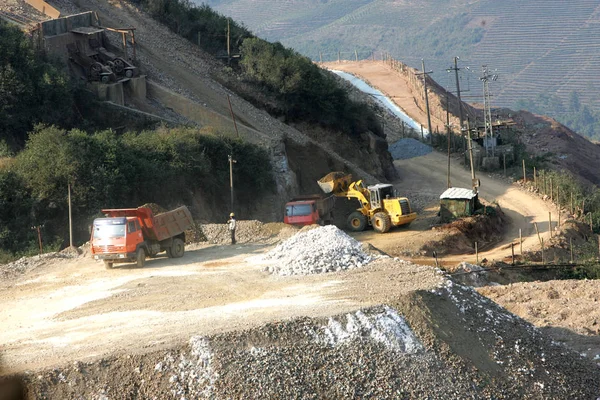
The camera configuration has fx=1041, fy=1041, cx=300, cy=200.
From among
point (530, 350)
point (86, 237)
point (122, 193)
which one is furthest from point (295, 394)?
point (122, 193)

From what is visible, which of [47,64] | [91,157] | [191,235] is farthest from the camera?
[47,64]

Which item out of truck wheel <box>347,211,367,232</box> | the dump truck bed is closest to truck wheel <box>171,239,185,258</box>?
the dump truck bed

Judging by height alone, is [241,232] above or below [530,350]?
above

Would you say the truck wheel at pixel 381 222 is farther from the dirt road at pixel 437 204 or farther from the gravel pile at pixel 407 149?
the gravel pile at pixel 407 149

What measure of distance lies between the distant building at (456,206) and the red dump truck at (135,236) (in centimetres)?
1853

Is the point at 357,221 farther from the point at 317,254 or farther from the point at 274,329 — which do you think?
the point at 274,329

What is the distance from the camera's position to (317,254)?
2486 centimetres

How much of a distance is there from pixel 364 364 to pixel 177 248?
10.8 m

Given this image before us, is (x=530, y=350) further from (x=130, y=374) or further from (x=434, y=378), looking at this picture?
(x=130, y=374)

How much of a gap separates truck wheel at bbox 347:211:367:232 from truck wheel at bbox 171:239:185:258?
52.6ft

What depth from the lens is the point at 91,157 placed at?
117 feet

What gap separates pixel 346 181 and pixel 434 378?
2702cm

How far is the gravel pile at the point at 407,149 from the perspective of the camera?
64.3m

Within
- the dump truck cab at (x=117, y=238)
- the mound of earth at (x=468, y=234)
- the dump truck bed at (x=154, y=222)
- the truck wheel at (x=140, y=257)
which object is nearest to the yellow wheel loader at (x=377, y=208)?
the mound of earth at (x=468, y=234)
